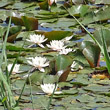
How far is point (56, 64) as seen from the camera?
2520 millimetres

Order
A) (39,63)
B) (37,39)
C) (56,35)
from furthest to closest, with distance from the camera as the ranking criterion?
1. (56,35)
2. (37,39)
3. (39,63)

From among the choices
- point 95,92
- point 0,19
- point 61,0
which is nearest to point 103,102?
point 95,92

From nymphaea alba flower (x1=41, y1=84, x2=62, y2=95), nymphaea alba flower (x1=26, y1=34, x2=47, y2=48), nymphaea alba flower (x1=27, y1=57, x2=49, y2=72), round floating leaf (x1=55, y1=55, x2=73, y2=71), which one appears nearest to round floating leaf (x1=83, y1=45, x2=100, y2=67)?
round floating leaf (x1=55, y1=55, x2=73, y2=71)

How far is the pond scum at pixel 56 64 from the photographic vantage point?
6.75 ft

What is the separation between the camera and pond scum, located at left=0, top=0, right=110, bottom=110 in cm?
206

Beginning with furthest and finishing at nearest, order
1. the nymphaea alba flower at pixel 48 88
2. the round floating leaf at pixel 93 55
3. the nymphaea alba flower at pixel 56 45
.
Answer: the nymphaea alba flower at pixel 56 45
the round floating leaf at pixel 93 55
the nymphaea alba flower at pixel 48 88

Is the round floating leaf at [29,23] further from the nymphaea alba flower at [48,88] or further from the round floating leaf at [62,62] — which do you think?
the nymphaea alba flower at [48,88]

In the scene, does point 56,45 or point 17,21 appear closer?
point 56,45

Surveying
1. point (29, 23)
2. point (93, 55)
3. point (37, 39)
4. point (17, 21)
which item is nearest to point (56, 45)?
point (37, 39)

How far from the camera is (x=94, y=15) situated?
3686 millimetres

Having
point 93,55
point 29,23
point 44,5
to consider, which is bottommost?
point 44,5

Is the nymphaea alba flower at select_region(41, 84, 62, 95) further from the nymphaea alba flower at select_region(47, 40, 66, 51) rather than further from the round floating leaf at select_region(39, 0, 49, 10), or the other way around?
the round floating leaf at select_region(39, 0, 49, 10)

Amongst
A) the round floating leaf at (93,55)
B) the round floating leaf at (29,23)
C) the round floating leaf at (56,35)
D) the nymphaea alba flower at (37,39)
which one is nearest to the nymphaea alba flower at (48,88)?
the round floating leaf at (93,55)

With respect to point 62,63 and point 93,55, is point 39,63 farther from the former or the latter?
point 93,55
